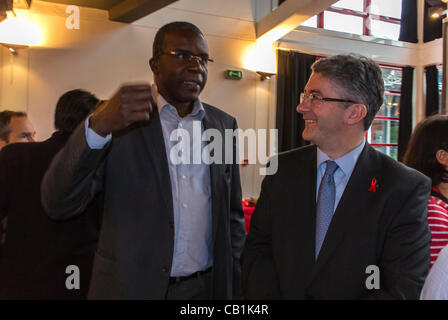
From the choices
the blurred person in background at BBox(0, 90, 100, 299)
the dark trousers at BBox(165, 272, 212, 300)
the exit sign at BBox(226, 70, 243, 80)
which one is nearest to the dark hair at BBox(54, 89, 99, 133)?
the blurred person in background at BBox(0, 90, 100, 299)

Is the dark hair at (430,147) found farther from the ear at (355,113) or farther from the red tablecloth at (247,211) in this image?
the red tablecloth at (247,211)

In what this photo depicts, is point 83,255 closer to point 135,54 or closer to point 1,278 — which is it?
point 1,278

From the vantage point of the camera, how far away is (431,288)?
87cm

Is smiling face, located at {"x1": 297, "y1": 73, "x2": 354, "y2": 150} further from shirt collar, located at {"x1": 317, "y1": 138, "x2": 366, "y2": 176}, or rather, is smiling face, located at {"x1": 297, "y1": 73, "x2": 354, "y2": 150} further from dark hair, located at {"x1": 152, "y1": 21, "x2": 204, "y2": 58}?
dark hair, located at {"x1": 152, "y1": 21, "x2": 204, "y2": 58}

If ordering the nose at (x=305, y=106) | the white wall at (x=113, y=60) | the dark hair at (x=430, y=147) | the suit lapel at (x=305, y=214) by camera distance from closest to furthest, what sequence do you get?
the suit lapel at (x=305, y=214), the nose at (x=305, y=106), the dark hair at (x=430, y=147), the white wall at (x=113, y=60)

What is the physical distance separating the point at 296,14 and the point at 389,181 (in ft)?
16.5

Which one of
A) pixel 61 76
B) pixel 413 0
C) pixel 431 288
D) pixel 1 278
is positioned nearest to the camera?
pixel 431 288

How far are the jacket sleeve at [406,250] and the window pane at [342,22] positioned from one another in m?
7.30

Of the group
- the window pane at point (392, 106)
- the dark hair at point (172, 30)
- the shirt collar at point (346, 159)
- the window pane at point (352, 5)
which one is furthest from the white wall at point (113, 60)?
the shirt collar at point (346, 159)

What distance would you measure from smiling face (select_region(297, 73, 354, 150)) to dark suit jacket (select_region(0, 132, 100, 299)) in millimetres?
1176

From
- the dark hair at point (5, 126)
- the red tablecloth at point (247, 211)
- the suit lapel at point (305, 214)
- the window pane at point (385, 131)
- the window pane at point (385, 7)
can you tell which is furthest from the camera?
the window pane at point (385, 131)

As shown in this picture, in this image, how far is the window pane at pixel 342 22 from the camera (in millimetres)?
7828
